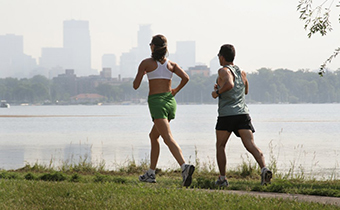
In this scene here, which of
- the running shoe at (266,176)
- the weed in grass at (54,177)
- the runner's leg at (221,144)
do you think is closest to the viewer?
the running shoe at (266,176)

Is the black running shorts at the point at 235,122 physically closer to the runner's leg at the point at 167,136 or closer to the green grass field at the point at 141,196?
the runner's leg at the point at 167,136

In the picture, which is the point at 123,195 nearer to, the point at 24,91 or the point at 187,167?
the point at 187,167

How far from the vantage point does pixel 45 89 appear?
626ft

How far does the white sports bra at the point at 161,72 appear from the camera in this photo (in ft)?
27.1

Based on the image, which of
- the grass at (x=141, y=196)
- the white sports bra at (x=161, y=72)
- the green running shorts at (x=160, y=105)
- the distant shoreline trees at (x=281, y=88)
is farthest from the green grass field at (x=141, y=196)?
the distant shoreline trees at (x=281, y=88)

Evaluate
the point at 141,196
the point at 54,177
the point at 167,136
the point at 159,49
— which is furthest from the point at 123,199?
the point at 54,177

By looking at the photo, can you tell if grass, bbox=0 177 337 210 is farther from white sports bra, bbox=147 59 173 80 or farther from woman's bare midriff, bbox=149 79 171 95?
white sports bra, bbox=147 59 173 80

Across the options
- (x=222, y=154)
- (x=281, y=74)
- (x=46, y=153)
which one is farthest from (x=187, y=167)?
(x=281, y=74)

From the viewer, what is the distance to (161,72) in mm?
8266

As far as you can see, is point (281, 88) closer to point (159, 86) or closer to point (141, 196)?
point (159, 86)

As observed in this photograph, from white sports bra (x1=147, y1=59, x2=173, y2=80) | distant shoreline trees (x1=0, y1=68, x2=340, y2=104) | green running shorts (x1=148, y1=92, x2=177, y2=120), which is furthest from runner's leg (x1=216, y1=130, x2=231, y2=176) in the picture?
distant shoreline trees (x1=0, y1=68, x2=340, y2=104)

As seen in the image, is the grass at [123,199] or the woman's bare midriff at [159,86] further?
the woman's bare midriff at [159,86]

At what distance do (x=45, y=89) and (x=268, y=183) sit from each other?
18764cm

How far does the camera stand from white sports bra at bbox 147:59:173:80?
27.1 feet
